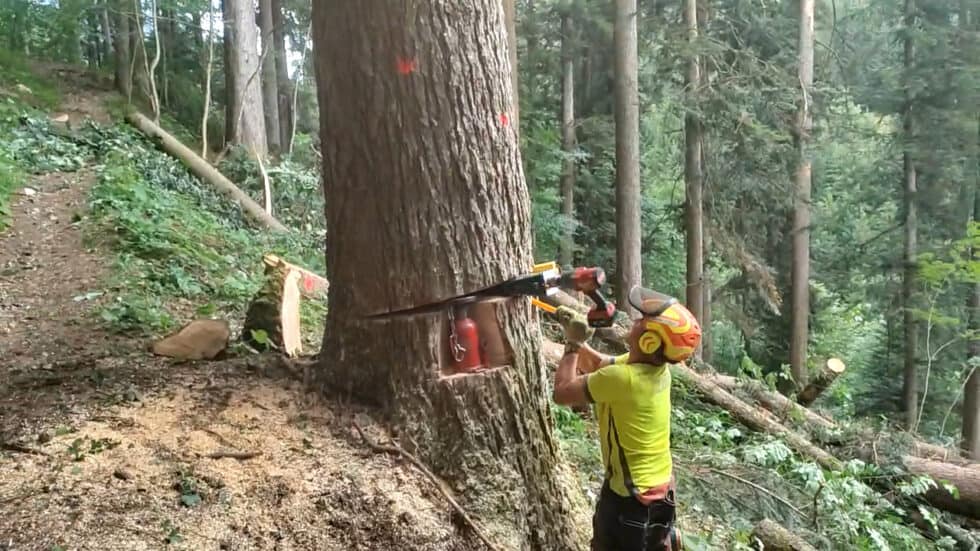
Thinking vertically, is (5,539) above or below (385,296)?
below

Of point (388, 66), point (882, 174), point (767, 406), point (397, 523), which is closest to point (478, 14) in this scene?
point (388, 66)

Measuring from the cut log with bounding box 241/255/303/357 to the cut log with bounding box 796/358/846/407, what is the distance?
687 centimetres

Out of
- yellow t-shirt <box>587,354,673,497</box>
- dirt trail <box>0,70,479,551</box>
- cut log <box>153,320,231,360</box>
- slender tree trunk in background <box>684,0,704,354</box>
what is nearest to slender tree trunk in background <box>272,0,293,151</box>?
slender tree trunk in background <box>684,0,704,354</box>

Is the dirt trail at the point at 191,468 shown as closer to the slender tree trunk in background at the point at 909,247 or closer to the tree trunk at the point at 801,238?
the tree trunk at the point at 801,238

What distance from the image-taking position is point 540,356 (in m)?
3.50

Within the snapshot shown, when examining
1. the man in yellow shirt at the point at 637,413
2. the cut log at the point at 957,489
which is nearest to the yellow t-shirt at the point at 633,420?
the man in yellow shirt at the point at 637,413

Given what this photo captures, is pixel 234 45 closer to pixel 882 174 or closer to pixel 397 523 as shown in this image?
pixel 397 523

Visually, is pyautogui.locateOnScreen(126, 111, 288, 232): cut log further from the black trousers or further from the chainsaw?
the black trousers

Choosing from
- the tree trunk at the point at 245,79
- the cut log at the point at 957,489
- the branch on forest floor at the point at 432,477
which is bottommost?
the cut log at the point at 957,489

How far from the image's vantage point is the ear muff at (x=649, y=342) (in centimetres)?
321

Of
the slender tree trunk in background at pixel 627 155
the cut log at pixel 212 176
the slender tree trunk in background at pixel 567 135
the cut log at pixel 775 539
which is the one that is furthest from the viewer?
the slender tree trunk in background at pixel 567 135

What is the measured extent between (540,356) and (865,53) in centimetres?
1728

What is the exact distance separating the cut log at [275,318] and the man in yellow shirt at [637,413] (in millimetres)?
1812

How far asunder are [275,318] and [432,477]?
1.73 m
